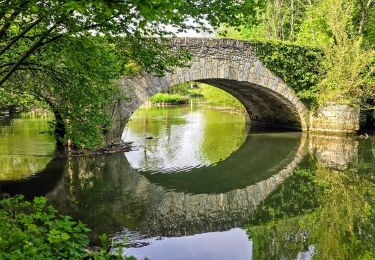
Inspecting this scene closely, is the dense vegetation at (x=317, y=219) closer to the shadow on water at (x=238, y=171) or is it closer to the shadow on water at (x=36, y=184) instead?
the shadow on water at (x=238, y=171)

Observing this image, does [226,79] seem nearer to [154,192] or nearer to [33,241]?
[154,192]

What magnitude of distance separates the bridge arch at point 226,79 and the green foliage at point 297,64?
1.13ft

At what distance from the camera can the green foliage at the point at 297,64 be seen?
1781 centimetres

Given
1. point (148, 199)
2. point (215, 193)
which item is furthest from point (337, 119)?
point (148, 199)

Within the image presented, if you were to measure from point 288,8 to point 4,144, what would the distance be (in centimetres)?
2411

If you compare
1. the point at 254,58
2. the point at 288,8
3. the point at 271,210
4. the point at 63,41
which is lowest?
the point at 271,210

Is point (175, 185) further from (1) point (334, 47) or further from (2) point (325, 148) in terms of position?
(1) point (334, 47)

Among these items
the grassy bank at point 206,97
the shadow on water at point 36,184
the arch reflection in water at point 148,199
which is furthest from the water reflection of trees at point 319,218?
the grassy bank at point 206,97

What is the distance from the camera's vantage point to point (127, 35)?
580 cm

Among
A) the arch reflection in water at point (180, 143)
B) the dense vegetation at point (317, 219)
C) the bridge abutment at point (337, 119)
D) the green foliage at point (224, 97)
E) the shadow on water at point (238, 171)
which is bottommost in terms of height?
the dense vegetation at point (317, 219)

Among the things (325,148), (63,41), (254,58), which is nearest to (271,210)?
(63,41)

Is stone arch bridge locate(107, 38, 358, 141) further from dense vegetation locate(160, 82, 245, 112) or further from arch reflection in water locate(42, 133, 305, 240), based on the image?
dense vegetation locate(160, 82, 245, 112)

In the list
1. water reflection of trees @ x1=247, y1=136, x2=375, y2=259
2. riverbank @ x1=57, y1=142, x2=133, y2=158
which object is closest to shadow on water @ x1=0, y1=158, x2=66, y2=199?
riverbank @ x1=57, y1=142, x2=133, y2=158

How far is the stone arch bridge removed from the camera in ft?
47.8
